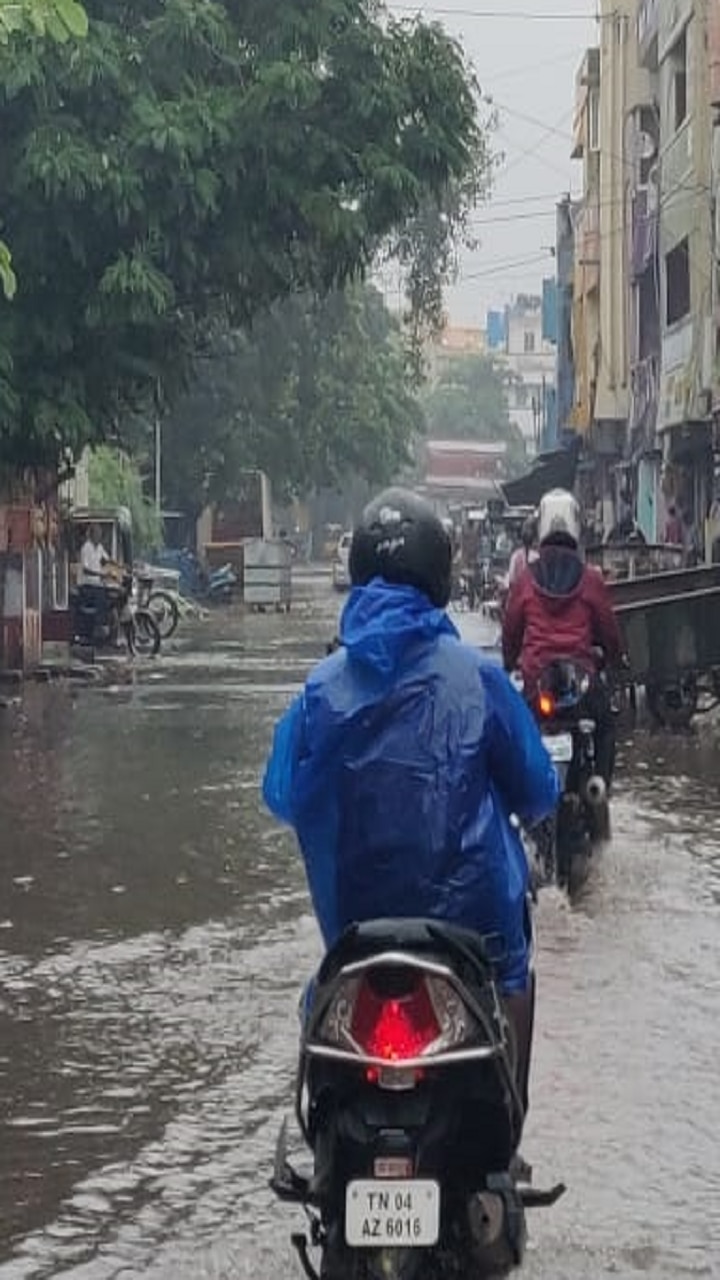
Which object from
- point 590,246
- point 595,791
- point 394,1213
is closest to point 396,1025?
point 394,1213

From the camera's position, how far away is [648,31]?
1398 inches

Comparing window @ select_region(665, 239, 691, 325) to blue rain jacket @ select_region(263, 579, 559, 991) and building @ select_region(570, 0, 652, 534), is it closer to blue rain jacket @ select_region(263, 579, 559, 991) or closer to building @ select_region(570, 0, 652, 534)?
building @ select_region(570, 0, 652, 534)

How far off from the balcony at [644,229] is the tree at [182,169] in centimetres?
1463

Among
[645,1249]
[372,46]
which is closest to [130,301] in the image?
[372,46]

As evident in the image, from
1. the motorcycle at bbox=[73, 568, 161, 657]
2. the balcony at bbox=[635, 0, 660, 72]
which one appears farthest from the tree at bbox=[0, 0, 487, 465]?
the balcony at bbox=[635, 0, 660, 72]

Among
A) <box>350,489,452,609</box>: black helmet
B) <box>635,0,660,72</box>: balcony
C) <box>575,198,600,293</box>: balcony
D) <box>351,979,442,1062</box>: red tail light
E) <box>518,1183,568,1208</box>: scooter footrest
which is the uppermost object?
<box>635,0,660,72</box>: balcony

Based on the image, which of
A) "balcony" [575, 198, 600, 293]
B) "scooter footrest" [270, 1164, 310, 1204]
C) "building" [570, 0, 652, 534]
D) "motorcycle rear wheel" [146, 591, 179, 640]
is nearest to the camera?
"scooter footrest" [270, 1164, 310, 1204]

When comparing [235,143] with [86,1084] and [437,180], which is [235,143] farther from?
[86,1084]

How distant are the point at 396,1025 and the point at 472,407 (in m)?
118

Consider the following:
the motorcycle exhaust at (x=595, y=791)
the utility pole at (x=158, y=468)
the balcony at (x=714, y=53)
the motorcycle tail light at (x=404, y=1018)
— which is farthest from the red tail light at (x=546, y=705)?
the utility pole at (x=158, y=468)

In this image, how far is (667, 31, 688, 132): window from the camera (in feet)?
105

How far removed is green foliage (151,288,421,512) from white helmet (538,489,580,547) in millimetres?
28052

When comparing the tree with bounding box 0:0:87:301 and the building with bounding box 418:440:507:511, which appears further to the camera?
the building with bounding box 418:440:507:511

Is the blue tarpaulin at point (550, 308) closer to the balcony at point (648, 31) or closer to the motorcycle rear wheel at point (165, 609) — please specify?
the balcony at point (648, 31)
